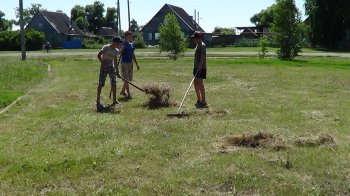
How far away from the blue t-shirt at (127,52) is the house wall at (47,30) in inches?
2920

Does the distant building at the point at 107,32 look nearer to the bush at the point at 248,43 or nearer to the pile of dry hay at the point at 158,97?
the bush at the point at 248,43

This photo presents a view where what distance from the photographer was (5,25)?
129125mm

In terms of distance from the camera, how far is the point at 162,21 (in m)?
84.6

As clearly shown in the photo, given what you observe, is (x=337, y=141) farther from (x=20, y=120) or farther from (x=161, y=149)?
(x=20, y=120)

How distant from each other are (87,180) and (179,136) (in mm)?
2864

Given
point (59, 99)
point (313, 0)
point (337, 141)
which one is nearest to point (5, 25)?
point (313, 0)

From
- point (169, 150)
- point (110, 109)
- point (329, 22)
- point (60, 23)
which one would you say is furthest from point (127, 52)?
point (60, 23)

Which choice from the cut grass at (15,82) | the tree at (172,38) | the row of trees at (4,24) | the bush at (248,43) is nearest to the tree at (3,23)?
the row of trees at (4,24)

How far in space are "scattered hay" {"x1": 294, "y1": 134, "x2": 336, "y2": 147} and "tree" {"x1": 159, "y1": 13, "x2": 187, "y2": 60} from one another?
3185 centimetres

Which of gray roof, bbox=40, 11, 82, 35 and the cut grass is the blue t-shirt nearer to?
the cut grass

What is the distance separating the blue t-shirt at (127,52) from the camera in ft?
49.2

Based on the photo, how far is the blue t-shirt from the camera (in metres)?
15.0

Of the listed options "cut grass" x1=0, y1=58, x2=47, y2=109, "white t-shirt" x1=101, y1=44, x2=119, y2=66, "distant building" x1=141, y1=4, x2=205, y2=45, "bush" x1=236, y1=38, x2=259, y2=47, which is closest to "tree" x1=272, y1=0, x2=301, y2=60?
"cut grass" x1=0, y1=58, x2=47, y2=109

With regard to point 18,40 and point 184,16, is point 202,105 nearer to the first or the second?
point 18,40
